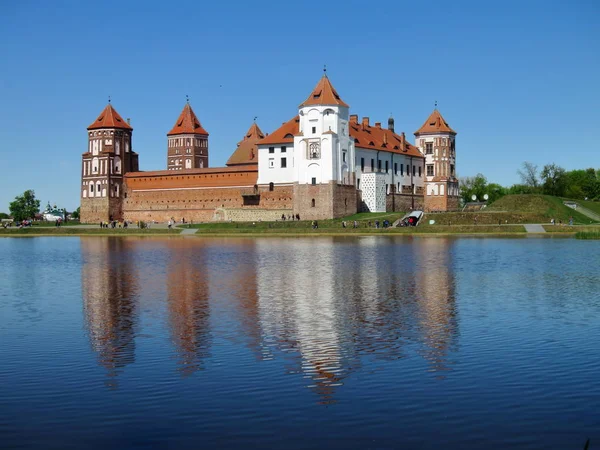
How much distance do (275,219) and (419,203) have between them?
17037 mm

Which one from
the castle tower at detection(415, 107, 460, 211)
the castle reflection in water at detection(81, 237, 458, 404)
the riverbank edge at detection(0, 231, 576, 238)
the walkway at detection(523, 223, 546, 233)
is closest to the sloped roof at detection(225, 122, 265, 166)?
the castle tower at detection(415, 107, 460, 211)

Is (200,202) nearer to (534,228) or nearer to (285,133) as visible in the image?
(285,133)

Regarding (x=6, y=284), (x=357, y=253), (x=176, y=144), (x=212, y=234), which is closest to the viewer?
(x=6, y=284)

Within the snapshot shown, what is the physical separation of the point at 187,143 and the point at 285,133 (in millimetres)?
26869

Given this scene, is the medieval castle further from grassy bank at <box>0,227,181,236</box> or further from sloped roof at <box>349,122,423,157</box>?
grassy bank at <box>0,227,181,236</box>

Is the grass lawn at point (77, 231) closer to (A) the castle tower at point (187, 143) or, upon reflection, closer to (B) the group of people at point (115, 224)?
(B) the group of people at point (115, 224)

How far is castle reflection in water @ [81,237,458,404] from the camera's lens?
12.3 m

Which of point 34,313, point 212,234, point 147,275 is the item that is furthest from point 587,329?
point 212,234

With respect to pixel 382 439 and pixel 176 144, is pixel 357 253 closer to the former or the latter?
pixel 382 439

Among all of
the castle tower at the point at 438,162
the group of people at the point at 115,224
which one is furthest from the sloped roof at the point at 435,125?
the group of people at the point at 115,224

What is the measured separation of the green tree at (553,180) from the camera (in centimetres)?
8569

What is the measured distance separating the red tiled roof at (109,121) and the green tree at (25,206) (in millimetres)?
31528

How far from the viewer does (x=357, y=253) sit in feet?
122

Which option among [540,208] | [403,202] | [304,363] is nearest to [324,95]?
[403,202]
